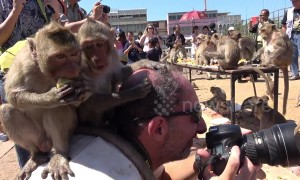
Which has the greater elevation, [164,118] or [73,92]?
[73,92]

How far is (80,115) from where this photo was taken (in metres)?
1.80

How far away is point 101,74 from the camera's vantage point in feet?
6.92

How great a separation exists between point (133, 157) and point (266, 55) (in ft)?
22.5

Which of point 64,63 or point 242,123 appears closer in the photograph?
point 64,63

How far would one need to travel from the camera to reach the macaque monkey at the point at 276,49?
7.39m

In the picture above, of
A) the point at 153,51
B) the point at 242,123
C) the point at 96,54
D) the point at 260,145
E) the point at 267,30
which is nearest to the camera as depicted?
the point at 260,145

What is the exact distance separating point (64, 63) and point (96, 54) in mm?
503

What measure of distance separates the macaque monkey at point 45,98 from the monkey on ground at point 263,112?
4.10 metres

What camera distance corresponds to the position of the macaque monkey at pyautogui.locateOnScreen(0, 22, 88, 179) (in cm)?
A: 153

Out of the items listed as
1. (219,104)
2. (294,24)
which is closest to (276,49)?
(294,24)

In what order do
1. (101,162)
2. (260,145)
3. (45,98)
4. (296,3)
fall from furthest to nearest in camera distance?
(296,3) → (45,98) → (260,145) → (101,162)

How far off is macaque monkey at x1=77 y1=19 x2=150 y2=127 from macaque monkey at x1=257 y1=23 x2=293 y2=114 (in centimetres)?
538

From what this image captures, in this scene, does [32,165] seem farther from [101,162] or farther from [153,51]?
[153,51]

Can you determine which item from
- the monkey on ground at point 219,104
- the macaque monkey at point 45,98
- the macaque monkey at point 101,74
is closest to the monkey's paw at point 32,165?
the macaque monkey at point 45,98
